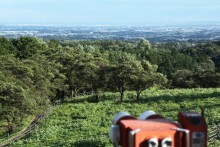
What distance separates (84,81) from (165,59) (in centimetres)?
4521

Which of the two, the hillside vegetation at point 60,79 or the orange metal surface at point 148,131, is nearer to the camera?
the orange metal surface at point 148,131

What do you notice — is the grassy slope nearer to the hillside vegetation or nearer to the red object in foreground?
the hillside vegetation

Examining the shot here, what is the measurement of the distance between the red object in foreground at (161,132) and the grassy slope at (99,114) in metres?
13.8

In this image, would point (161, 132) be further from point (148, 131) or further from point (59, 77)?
point (59, 77)

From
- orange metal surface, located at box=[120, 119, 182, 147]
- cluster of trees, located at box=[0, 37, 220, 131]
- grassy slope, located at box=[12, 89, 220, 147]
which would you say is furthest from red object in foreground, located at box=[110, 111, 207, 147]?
cluster of trees, located at box=[0, 37, 220, 131]

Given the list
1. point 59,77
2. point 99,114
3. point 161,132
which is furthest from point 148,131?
point 59,77

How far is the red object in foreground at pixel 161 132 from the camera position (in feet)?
30.8

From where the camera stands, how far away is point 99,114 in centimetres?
4166

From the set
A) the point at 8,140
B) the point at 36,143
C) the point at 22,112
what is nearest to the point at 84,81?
the point at 22,112

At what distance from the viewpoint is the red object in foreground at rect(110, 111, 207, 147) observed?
9.40 m

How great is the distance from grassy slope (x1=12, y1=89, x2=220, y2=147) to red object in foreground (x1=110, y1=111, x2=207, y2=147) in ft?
45.1

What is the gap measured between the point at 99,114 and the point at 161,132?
32.4m

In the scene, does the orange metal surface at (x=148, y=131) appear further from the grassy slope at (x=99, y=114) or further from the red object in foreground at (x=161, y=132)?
the grassy slope at (x=99, y=114)

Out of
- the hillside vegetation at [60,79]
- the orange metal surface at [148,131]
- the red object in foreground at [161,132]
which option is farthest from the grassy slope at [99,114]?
the orange metal surface at [148,131]
